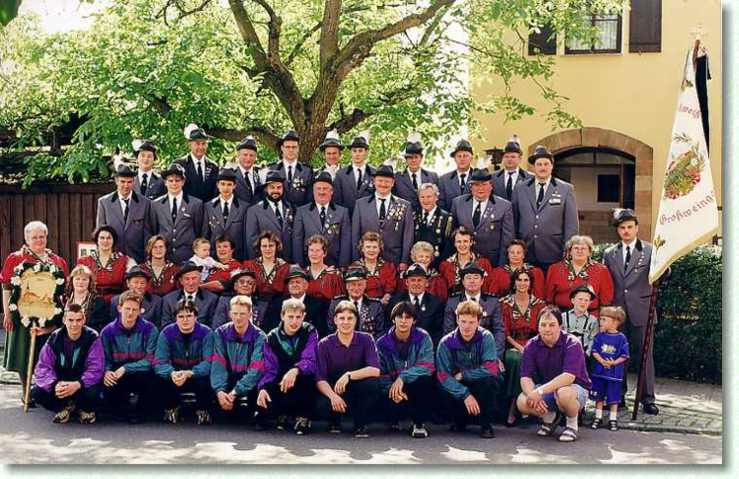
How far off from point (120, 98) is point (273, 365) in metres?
2.82

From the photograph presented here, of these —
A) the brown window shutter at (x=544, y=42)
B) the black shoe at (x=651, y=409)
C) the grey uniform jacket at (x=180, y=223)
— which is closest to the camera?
the black shoe at (x=651, y=409)

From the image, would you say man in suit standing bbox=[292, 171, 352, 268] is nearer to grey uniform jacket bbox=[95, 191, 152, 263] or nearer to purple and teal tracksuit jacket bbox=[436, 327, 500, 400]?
grey uniform jacket bbox=[95, 191, 152, 263]

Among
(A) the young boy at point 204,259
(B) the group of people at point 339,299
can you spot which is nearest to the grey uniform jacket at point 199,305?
(B) the group of people at point 339,299

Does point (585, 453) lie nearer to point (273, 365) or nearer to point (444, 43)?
point (273, 365)

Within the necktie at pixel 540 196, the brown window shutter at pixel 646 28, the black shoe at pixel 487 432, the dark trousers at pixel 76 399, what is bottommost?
the black shoe at pixel 487 432

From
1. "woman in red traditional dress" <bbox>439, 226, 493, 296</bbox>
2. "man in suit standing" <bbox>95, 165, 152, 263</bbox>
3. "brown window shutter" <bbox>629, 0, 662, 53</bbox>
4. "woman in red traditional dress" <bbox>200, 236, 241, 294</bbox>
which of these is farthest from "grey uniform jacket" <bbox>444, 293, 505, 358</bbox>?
"brown window shutter" <bbox>629, 0, 662, 53</bbox>

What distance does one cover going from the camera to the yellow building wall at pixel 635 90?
237 inches

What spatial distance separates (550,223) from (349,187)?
4.43 feet

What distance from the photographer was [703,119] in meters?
5.89

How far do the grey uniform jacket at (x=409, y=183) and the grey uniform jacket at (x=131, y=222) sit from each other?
64.9 inches

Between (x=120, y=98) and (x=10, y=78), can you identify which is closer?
(x=120, y=98)

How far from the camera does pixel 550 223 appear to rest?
6.67 m

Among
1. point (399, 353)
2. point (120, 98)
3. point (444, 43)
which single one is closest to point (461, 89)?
point (444, 43)

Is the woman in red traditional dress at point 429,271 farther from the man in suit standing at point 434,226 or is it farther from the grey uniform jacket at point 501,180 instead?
the grey uniform jacket at point 501,180
